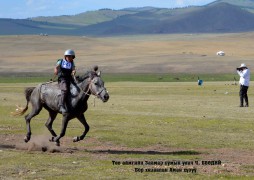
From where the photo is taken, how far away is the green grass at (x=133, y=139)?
556 inches

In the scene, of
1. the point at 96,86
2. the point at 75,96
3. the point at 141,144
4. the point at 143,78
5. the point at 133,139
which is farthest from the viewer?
the point at 143,78

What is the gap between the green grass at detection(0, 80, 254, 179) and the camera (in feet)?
46.4

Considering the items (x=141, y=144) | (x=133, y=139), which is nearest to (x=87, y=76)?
(x=141, y=144)

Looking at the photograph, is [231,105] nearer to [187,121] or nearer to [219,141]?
[187,121]

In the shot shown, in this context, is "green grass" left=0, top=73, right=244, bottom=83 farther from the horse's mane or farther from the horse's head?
the horse's head

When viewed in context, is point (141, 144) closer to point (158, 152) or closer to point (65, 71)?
point (158, 152)

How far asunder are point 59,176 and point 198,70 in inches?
3745

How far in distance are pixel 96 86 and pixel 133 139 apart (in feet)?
12.8

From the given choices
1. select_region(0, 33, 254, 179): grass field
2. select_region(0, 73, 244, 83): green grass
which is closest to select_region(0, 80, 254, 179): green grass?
select_region(0, 33, 254, 179): grass field

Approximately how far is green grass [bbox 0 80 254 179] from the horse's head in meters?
1.60

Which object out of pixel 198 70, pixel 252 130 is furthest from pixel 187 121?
pixel 198 70

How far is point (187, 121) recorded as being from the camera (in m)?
27.2

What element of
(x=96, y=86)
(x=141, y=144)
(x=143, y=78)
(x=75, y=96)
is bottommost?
(x=141, y=144)

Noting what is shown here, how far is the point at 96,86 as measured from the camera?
1784 cm
